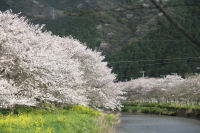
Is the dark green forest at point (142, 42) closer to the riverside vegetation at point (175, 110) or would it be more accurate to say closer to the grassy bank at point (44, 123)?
the riverside vegetation at point (175, 110)

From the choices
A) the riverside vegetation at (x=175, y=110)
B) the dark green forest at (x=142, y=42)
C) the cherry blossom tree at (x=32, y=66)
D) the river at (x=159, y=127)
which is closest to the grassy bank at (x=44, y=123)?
the cherry blossom tree at (x=32, y=66)

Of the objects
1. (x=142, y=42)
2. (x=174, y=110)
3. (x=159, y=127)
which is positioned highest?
(x=142, y=42)

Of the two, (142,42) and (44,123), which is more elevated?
(142,42)

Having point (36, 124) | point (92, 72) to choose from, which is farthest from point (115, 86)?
point (36, 124)

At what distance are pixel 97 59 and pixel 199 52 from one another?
80.7m

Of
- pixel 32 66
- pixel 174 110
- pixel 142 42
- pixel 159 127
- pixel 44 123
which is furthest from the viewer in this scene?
pixel 142 42

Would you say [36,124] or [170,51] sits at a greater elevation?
[170,51]

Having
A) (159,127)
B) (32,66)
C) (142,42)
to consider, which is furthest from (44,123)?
(142,42)

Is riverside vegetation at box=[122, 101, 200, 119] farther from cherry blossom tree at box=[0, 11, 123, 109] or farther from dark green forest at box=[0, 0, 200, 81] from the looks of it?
cherry blossom tree at box=[0, 11, 123, 109]

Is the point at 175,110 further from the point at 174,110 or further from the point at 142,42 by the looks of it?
the point at 142,42

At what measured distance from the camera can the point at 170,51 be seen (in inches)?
4508

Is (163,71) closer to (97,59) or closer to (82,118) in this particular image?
(97,59)

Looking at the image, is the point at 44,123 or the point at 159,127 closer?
the point at 44,123

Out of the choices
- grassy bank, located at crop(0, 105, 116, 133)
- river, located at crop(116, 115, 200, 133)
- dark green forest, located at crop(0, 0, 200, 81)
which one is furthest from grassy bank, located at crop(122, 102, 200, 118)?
grassy bank, located at crop(0, 105, 116, 133)
